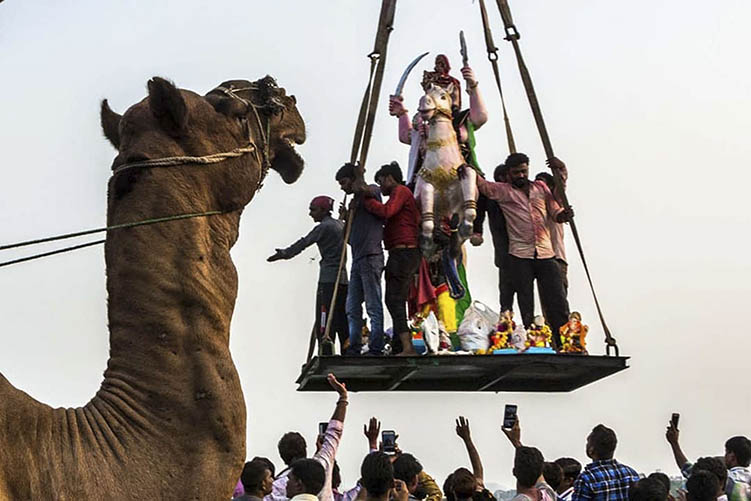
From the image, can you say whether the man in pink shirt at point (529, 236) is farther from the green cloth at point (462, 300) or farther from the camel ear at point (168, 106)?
the camel ear at point (168, 106)

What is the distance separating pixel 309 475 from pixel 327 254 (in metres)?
6.33

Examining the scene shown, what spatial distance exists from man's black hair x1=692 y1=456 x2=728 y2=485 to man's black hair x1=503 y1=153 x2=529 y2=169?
439 cm

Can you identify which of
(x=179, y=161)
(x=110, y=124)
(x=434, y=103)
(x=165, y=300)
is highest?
(x=434, y=103)

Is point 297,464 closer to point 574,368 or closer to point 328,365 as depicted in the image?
point 328,365

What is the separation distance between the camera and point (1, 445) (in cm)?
378

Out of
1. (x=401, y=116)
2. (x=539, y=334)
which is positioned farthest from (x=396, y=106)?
(x=539, y=334)

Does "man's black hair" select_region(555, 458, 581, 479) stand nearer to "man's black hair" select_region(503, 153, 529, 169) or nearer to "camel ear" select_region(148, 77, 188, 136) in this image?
"man's black hair" select_region(503, 153, 529, 169)

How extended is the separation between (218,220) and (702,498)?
4.39 metres

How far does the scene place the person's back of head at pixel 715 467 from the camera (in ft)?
29.0

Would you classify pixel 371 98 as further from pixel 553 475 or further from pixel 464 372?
pixel 553 475

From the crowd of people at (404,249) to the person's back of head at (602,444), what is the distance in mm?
3053

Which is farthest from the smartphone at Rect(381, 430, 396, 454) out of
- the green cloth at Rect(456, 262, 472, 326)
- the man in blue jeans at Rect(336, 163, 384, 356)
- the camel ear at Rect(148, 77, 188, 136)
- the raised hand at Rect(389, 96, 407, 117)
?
the raised hand at Rect(389, 96, 407, 117)

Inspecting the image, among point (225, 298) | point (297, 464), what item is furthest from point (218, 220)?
point (297, 464)

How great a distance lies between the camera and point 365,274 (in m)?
12.0
